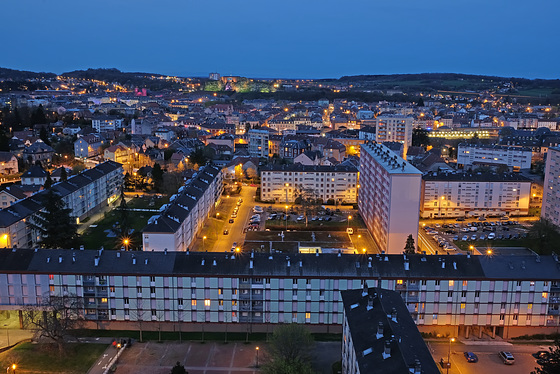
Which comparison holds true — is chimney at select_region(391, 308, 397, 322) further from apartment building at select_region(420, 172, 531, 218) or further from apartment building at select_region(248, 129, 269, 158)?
apartment building at select_region(248, 129, 269, 158)

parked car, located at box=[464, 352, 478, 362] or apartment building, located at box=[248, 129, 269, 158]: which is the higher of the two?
apartment building, located at box=[248, 129, 269, 158]

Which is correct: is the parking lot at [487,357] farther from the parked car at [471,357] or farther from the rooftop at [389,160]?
the rooftop at [389,160]

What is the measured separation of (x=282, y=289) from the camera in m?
21.4

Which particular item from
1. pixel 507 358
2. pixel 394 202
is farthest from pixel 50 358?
pixel 394 202

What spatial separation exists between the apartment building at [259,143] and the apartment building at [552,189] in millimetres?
36427

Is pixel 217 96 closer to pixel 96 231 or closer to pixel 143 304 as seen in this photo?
pixel 96 231

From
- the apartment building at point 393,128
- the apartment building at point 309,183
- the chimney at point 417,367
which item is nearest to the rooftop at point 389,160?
the apartment building at point 309,183

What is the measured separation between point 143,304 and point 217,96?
134 meters

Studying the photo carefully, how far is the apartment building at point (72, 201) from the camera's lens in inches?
1158

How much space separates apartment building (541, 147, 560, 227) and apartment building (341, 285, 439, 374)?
1016 inches

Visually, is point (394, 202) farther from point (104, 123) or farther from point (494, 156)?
point (104, 123)

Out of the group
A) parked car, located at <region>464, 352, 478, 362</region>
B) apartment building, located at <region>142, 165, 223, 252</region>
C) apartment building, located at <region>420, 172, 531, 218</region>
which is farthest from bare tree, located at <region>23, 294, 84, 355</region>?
apartment building, located at <region>420, 172, 531, 218</region>

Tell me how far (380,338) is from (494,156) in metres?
50.3

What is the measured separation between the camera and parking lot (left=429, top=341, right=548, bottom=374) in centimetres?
1905
